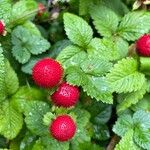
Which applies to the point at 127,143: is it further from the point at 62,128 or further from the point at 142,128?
the point at 62,128

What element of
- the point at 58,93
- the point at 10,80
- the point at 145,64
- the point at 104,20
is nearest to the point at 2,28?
the point at 10,80

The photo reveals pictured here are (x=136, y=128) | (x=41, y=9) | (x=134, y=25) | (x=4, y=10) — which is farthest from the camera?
(x=41, y=9)

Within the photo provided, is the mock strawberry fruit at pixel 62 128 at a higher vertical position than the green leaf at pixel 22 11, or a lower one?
lower

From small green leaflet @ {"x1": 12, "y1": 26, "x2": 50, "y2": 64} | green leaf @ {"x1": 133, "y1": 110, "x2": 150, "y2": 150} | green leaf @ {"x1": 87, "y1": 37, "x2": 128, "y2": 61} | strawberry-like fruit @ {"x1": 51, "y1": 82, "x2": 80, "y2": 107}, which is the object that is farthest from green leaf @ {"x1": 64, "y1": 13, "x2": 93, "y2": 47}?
green leaf @ {"x1": 133, "y1": 110, "x2": 150, "y2": 150}

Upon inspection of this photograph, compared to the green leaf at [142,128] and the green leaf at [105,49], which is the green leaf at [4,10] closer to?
the green leaf at [105,49]

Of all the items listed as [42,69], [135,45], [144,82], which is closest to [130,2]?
[135,45]

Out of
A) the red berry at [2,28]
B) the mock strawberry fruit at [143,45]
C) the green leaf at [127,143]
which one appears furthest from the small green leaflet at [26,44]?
the green leaf at [127,143]
